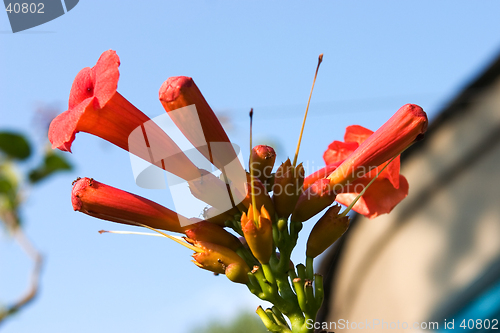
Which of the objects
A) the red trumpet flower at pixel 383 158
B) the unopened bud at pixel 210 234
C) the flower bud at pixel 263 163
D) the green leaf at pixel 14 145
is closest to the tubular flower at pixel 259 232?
the unopened bud at pixel 210 234

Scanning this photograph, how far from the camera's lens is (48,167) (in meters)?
5.61

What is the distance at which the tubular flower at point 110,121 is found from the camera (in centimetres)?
197

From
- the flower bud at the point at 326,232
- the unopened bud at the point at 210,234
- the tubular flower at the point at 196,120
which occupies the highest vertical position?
the tubular flower at the point at 196,120

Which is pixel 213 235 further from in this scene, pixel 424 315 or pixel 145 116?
pixel 424 315

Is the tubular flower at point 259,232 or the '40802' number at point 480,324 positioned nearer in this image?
the tubular flower at point 259,232

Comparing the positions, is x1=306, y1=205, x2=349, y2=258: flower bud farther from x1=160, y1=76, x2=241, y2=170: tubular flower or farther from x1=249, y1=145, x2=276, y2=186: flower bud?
x1=160, y1=76, x2=241, y2=170: tubular flower

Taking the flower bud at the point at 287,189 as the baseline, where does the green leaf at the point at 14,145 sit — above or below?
above

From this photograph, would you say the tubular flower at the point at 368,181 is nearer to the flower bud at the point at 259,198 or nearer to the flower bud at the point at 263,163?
the flower bud at the point at 263,163

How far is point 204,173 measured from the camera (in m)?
2.12

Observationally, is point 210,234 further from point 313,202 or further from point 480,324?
point 480,324

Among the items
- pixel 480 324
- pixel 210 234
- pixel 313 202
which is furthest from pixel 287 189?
pixel 480 324

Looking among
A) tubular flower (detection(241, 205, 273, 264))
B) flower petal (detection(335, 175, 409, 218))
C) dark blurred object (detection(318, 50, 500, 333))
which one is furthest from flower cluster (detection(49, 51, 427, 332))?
dark blurred object (detection(318, 50, 500, 333))

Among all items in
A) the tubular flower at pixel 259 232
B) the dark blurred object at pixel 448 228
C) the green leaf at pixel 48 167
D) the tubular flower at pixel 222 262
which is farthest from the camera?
the green leaf at pixel 48 167

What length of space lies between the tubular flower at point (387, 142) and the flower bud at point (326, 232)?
0.79 ft
